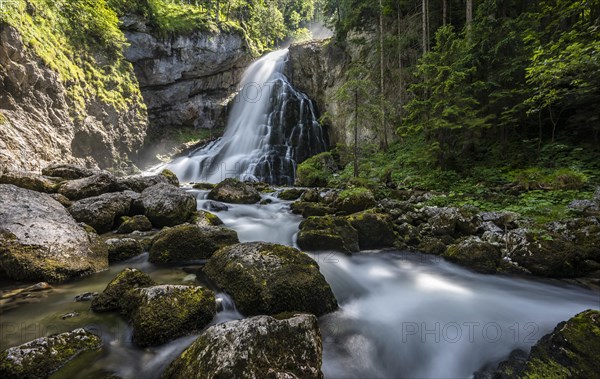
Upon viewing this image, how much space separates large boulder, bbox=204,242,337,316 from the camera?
3.60 m

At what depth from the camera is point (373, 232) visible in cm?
701

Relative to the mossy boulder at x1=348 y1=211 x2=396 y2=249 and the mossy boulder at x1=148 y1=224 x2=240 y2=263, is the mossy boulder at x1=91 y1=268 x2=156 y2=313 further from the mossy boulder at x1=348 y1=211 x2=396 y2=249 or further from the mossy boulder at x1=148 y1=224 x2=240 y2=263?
the mossy boulder at x1=348 y1=211 x2=396 y2=249

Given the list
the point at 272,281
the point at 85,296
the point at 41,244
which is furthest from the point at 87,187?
the point at 272,281

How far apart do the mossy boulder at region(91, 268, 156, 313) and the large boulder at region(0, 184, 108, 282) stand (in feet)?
4.87

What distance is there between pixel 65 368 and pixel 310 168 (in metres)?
14.1

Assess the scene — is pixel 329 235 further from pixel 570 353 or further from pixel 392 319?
pixel 570 353

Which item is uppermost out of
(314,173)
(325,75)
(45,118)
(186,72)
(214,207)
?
(186,72)

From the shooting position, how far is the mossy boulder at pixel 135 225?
7320 mm

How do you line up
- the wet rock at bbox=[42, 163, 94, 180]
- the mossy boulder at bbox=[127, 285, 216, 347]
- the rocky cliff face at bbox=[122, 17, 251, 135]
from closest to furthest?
the mossy boulder at bbox=[127, 285, 216, 347]
the wet rock at bbox=[42, 163, 94, 180]
the rocky cliff face at bbox=[122, 17, 251, 135]

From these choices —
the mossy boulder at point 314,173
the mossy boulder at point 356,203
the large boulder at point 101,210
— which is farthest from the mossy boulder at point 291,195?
the large boulder at point 101,210

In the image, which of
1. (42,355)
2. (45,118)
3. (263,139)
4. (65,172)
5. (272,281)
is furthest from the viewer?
(263,139)

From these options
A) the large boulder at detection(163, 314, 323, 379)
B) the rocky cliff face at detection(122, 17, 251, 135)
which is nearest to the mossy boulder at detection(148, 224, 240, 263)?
the large boulder at detection(163, 314, 323, 379)

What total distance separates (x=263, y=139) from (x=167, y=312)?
22.3 m

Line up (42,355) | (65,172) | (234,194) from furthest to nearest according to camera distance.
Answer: (234,194)
(65,172)
(42,355)
